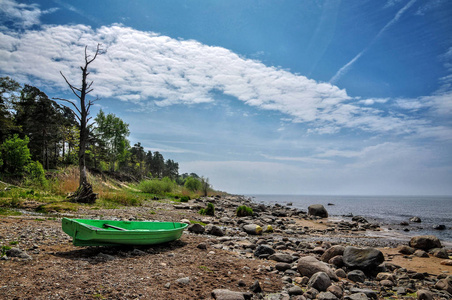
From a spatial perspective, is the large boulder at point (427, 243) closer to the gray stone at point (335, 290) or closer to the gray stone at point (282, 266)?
the gray stone at point (282, 266)

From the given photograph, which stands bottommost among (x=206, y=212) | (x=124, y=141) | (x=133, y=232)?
(x=206, y=212)

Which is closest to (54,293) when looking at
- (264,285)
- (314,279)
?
(264,285)

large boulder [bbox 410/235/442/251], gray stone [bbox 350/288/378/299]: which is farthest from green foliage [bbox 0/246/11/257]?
large boulder [bbox 410/235/442/251]

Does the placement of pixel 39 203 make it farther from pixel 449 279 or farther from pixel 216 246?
pixel 449 279

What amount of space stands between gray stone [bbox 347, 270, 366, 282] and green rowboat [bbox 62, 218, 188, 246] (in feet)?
19.2

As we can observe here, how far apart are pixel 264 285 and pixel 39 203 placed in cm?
1420

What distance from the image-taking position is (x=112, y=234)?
294 inches

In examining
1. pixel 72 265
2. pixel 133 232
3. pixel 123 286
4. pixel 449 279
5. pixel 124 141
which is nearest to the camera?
pixel 123 286

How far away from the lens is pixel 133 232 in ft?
26.1

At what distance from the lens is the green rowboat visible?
711 centimetres

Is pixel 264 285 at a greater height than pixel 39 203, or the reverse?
pixel 39 203

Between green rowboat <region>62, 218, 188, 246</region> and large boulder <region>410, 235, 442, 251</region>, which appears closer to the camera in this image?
green rowboat <region>62, 218, 188, 246</region>

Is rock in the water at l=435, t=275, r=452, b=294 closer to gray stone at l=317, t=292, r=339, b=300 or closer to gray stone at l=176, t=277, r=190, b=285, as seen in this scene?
gray stone at l=317, t=292, r=339, b=300

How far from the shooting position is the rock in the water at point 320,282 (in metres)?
6.36
